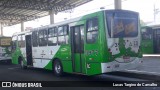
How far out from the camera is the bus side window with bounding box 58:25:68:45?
13.8 meters

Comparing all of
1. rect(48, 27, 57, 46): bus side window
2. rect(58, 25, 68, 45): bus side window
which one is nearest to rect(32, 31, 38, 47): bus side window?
rect(48, 27, 57, 46): bus side window

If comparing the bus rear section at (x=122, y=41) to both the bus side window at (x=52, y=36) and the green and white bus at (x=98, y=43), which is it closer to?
the green and white bus at (x=98, y=43)

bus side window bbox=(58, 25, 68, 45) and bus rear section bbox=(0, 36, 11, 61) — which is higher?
bus side window bbox=(58, 25, 68, 45)

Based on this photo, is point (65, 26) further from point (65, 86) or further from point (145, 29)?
point (145, 29)

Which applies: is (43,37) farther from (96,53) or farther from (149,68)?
(149,68)

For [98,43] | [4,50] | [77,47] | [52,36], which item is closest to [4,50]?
[4,50]

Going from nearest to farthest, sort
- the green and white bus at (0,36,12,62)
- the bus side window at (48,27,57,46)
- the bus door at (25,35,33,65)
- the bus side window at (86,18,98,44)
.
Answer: the bus side window at (86,18,98,44)
the bus side window at (48,27,57,46)
the bus door at (25,35,33,65)
the green and white bus at (0,36,12,62)

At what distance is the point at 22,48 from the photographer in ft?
65.6

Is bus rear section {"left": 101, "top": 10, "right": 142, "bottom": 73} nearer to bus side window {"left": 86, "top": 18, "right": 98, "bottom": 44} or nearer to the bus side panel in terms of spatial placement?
the bus side panel

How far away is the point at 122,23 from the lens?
37.9ft

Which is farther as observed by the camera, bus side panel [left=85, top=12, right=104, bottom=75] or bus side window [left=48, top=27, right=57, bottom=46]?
bus side window [left=48, top=27, right=57, bottom=46]

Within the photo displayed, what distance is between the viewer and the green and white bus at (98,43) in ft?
36.1

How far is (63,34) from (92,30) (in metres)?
2.85

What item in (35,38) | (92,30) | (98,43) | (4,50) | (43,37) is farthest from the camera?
(4,50)
